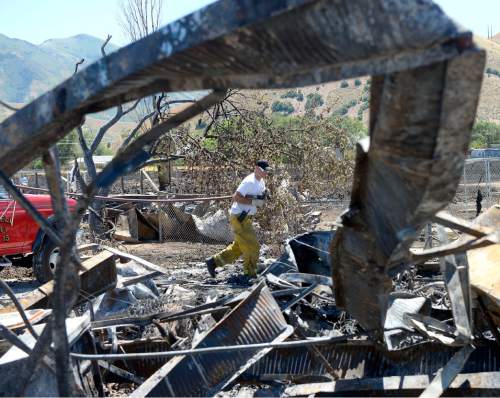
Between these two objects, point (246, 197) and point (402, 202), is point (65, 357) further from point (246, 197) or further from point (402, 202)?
point (246, 197)

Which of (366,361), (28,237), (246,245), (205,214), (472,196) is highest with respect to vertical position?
(28,237)

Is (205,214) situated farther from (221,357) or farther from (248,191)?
(221,357)

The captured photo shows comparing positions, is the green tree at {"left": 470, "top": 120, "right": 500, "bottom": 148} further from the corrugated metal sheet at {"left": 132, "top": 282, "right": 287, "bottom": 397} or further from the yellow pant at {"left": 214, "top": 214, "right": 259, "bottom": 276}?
the corrugated metal sheet at {"left": 132, "top": 282, "right": 287, "bottom": 397}

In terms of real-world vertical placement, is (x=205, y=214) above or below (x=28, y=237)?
below

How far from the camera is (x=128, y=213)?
54.1 feet

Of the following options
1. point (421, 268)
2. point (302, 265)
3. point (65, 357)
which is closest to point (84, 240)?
point (302, 265)

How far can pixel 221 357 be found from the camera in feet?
14.6

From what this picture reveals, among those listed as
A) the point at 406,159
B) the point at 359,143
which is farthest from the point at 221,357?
the point at 406,159

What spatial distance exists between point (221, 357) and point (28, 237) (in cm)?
736

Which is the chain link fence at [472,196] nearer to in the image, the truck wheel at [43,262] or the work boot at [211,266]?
the work boot at [211,266]

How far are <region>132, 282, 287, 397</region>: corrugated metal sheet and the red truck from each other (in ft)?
19.9

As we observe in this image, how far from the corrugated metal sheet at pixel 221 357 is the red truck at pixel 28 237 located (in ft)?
19.9

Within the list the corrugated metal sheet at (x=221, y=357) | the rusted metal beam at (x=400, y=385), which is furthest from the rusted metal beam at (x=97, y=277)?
the rusted metal beam at (x=400, y=385)

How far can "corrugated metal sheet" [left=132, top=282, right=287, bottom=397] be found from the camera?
4211mm
